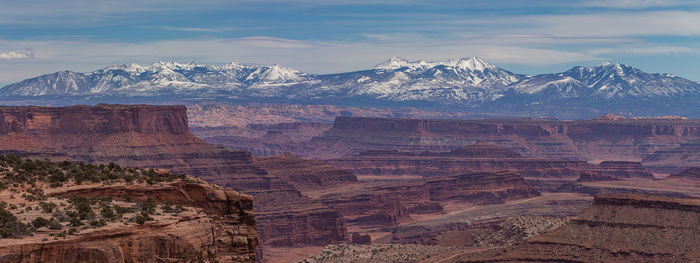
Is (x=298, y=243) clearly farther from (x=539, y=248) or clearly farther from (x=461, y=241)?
(x=539, y=248)

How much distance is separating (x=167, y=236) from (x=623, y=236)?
78.9 m

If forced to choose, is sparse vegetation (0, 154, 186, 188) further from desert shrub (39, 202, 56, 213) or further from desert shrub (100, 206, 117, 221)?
desert shrub (100, 206, 117, 221)

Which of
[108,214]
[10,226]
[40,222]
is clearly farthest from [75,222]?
[10,226]

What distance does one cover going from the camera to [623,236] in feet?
344

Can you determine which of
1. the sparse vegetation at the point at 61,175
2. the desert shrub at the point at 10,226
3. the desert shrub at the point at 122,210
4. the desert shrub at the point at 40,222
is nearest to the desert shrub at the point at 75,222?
the desert shrub at the point at 40,222

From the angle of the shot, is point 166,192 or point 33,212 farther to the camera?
point 166,192

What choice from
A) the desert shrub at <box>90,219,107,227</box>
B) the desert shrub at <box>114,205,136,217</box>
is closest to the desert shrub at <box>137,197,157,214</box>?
the desert shrub at <box>114,205,136,217</box>

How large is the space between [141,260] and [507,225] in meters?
108

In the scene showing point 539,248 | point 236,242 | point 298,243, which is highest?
point 236,242

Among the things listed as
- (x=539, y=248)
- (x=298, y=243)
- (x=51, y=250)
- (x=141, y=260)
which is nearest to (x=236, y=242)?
(x=141, y=260)

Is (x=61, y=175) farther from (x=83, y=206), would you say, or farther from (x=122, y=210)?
(x=83, y=206)

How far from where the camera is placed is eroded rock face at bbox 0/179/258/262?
96.9ft

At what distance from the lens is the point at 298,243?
179m

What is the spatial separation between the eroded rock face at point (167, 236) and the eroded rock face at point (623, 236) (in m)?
67.7
